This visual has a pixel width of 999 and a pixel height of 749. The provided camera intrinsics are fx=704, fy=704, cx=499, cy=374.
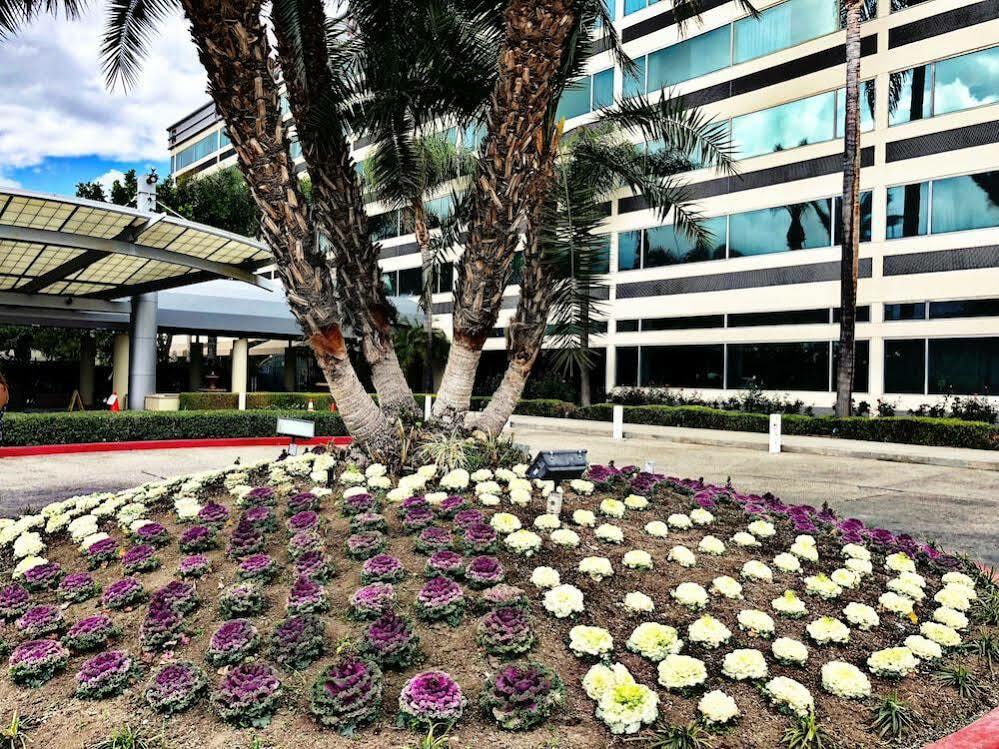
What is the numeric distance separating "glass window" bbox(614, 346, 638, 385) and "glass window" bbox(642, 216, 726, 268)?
11.1 feet

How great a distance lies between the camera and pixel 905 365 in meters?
20.4

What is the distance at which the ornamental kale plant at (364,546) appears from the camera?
14.1 ft

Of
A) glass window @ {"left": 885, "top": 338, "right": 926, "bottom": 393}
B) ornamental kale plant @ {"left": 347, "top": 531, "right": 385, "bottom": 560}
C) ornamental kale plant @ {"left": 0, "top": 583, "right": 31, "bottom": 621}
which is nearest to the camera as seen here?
ornamental kale plant @ {"left": 0, "top": 583, "right": 31, "bottom": 621}

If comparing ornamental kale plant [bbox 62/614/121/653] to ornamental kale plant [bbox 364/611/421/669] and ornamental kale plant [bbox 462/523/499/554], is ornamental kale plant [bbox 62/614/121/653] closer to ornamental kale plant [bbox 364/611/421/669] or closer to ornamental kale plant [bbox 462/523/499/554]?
ornamental kale plant [bbox 364/611/421/669]

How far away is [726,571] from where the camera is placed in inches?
177

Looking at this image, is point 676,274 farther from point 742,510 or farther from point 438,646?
point 438,646

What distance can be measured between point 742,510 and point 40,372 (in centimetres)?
3784

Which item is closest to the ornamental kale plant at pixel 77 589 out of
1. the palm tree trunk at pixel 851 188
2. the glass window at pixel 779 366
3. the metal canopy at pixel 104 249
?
the metal canopy at pixel 104 249

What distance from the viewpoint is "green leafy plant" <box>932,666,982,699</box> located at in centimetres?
347

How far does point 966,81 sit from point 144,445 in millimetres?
22978

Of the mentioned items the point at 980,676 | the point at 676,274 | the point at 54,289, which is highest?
the point at 676,274

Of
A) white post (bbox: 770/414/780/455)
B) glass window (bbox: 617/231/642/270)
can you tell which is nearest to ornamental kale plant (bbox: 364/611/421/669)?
white post (bbox: 770/414/780/455)

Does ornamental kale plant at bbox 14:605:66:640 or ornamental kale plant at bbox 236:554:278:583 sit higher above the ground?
ornamental kale plant at bbox 236:554:278:583

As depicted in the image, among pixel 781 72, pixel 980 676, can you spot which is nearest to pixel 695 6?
pixel 980 676
